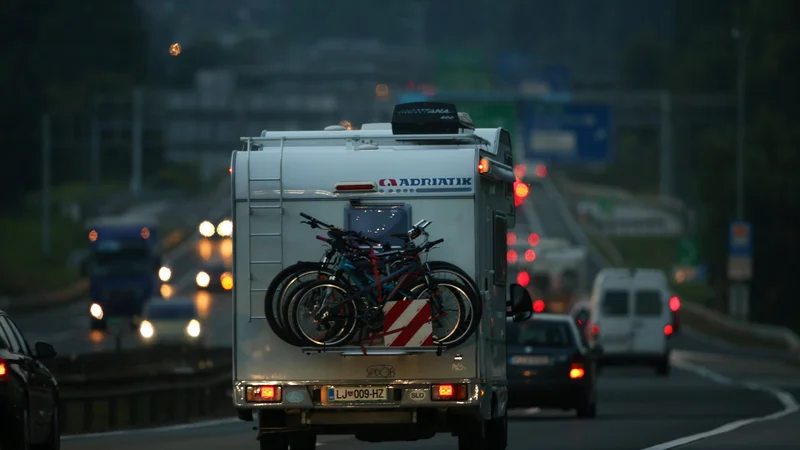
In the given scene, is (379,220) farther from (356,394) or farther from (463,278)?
(356,394)

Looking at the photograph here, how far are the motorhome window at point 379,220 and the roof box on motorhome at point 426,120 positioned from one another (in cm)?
91

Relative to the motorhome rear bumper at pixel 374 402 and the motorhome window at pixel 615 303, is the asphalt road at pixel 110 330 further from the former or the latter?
the motorhome rear bumper at pixel 374 402

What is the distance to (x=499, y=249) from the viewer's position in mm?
17188

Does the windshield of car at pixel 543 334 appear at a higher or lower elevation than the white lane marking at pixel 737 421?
higher

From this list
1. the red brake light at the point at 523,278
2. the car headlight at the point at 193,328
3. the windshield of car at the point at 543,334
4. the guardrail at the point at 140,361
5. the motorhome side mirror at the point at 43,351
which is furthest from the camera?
the red brake light at the point at 523,278

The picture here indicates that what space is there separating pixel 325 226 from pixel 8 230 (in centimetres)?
10753

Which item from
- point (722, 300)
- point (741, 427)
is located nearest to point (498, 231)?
point (741, 427)

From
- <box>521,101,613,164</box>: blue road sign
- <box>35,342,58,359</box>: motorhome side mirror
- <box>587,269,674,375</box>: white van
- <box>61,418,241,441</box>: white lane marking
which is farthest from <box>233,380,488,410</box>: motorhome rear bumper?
<box>521,101,613,164</box>: blue road sign

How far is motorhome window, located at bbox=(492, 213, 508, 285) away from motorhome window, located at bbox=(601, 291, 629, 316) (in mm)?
25224

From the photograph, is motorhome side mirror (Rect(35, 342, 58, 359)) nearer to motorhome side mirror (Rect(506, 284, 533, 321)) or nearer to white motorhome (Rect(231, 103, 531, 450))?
white motorhome (Rect(231, 103, 531, 450))

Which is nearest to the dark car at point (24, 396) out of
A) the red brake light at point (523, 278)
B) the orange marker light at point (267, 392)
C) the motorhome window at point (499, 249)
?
the orange marker light at point (267, 392)

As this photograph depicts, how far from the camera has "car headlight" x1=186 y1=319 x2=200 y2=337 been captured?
165ft

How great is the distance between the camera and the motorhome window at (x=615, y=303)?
140 ft

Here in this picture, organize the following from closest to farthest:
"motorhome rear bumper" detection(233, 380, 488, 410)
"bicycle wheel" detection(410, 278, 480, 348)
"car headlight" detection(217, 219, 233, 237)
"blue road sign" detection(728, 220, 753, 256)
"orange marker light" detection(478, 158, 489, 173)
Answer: "bicycle wheel" detection(410, 278, 480, 348) < "motorhome rear bumper" detection(233, 380, 488, 410) < "orange marker light" detection(478, 158, 489, 173) < "car headlight" detection(217, 219, 233, 237) < "blue road sign" detection(728, 220, 753, 256)
